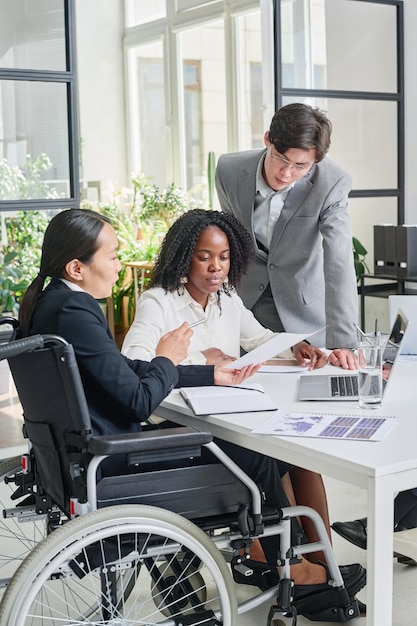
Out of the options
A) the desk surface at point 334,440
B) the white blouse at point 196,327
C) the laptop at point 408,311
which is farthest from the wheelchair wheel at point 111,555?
the laptop at point 408,311

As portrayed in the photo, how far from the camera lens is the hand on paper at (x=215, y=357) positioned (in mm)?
2480

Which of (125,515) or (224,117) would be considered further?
(224,117)

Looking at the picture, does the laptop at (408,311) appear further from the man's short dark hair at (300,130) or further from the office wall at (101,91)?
the office wall at (101,91)

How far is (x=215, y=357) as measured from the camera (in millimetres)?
2490

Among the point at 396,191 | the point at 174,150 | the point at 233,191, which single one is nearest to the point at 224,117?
the point at 174,150

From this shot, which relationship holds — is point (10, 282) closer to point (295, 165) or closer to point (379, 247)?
point (295, 165)

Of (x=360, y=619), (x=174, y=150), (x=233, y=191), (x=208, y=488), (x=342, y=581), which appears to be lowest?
(x=360, y=619)

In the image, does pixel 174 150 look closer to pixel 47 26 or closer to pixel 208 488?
pixel 47 26

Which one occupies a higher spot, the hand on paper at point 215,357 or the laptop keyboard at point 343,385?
the hand on paper at point 215,357

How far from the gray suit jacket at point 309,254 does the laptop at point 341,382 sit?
0.38 metres

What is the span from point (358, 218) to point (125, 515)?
4.09 m

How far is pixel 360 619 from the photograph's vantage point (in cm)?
231

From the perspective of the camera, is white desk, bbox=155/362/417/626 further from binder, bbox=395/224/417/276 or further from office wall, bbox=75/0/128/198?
office wall, bbox=75/0/128/198

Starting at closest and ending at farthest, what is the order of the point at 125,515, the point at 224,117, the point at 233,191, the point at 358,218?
the point at 125,515 < the point at 233,191 < the point at 358,218 < the point at 224,117
